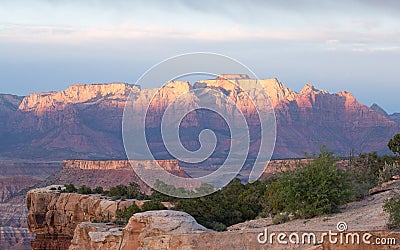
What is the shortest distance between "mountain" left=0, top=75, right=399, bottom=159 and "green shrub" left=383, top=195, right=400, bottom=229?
299ft

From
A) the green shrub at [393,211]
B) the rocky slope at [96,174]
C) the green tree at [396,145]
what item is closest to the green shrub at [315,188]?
the green shrub at [393,211]

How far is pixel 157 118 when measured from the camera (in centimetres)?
5516

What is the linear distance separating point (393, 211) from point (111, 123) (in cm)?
14450

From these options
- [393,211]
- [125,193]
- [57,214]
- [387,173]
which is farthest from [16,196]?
[393,211]

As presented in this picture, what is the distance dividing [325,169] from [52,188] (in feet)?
133

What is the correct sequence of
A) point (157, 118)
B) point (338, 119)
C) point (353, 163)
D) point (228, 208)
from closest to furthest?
point (228, 208), point (353, 163), point (157, 118), point (338, 119)

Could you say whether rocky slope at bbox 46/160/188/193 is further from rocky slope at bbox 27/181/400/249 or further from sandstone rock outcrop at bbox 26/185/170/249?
rocky slope at bbox 27/181/400/249

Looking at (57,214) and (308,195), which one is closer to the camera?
(308,195)

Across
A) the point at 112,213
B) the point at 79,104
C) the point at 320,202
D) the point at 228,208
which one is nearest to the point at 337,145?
the point at 79,104

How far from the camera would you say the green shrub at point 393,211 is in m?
16.0

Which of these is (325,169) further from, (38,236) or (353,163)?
(38,236)

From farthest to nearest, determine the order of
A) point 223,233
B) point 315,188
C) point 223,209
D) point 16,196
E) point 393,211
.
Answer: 1. point 16,196
2. point 223,209
3. point 315,188
4. point 223,233
5. point 393,211

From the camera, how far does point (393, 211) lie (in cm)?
1655

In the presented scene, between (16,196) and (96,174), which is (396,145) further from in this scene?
(16,196)
